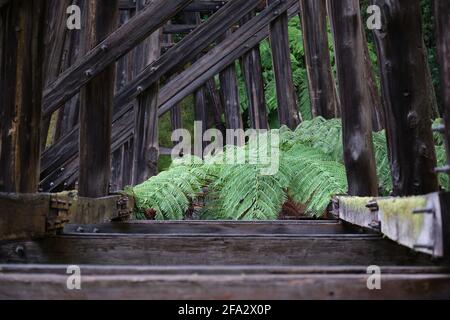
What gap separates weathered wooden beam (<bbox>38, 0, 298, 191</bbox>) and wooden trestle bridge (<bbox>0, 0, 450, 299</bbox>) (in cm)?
2

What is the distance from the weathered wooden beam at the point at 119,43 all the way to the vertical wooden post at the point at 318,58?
2185 millimetres

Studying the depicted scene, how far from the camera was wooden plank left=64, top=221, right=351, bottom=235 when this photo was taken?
327cm

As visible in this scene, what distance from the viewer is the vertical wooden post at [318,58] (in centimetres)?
554

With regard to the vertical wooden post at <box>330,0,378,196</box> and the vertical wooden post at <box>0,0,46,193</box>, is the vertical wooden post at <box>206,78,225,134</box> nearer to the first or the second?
the vertical wooden post at <box>330,0,378,196</box>

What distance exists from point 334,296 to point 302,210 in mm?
3145

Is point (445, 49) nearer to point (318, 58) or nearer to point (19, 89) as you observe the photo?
point (19, 89)

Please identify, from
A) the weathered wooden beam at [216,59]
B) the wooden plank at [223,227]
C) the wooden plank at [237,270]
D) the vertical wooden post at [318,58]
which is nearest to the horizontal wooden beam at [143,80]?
the vertical wooden post at [318,58]

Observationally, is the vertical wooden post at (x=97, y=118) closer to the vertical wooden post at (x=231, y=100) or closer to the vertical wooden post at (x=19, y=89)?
the vertical wooden post at (x=19, y=89)

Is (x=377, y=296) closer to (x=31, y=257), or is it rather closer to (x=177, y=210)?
(x=31, y=257)

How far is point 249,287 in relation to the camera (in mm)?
1535

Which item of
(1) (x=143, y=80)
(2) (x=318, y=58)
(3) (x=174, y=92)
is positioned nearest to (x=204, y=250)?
(1) (x=143, y=80)

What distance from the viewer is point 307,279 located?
60.6 inches

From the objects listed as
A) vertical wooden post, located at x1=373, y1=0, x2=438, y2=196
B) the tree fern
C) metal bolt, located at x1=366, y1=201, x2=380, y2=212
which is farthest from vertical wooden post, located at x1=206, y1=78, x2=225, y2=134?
vertical wooden post, located at x1=373, y1=0, x2=438, y2=196

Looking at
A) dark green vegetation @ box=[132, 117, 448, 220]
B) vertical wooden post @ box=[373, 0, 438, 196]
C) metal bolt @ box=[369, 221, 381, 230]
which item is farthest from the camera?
dark green vegetation @ box=[132, 117, 448, 220]
